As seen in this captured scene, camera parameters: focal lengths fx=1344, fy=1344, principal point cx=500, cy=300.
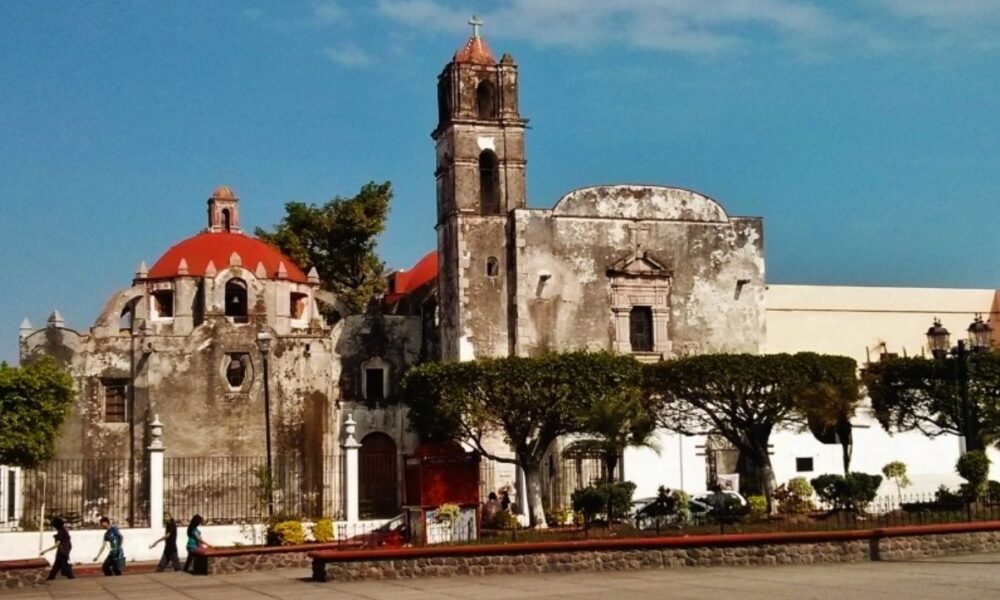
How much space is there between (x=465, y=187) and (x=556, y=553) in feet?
61.0

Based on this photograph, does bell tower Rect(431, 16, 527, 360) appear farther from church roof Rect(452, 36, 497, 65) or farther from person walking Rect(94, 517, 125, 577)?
person walking Rect(94, 517, 125, 577)

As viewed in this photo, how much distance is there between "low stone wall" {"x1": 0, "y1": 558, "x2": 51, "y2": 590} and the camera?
2000 cm

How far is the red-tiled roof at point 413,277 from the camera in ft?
152

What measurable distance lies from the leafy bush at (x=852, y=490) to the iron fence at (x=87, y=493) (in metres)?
16.1

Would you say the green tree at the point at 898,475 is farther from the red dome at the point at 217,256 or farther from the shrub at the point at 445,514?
Answer: the red dome at the point at 217,256

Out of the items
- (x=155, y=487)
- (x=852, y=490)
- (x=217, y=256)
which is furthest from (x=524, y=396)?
A: (x=217, y=256)

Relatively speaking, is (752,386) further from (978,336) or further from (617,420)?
(978,336)

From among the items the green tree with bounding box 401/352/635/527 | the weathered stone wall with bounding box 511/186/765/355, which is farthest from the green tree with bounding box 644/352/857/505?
the weathered stone wall with bounding box 511/186/765/355

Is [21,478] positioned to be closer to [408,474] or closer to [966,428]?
[408,474]

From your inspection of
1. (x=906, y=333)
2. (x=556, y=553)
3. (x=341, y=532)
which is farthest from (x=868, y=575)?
(x=906, y=333)

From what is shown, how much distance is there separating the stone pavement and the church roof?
65.3 ft

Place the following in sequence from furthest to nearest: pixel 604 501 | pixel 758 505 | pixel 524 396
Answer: pixel 524 396 < pixel 758 505 < pixel 604 501

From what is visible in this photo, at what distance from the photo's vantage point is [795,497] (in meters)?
26.3

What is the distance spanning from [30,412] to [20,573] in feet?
29.2
